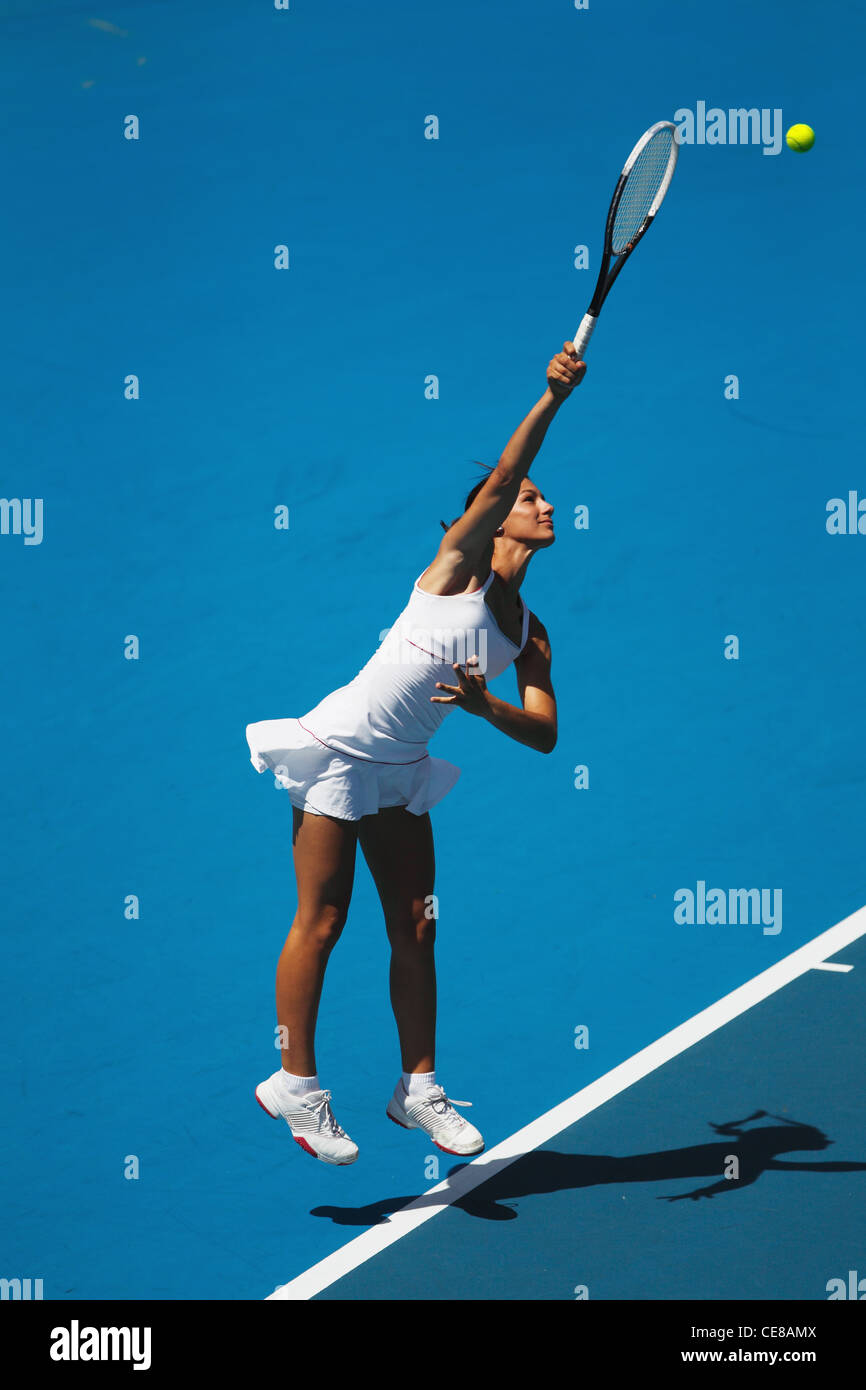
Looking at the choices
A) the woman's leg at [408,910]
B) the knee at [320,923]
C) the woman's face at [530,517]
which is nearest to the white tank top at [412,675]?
the woman's face at [530,517]

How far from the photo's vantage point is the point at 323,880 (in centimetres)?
685

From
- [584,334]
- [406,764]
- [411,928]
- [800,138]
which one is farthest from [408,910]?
[800,138]

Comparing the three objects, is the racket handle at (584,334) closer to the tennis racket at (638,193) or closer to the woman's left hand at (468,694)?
the tennis racket at (638,193)

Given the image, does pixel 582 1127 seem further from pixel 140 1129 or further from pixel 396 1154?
pixel 140 1129

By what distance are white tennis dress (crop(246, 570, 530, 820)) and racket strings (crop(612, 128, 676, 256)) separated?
1494 millimetres

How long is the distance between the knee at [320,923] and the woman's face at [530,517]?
5.77 feet

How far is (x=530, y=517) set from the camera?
6.73 meters

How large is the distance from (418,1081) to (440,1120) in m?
0.19

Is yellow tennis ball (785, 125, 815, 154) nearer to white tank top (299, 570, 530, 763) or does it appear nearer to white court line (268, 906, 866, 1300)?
white tank top (299, 570, 530, 763)

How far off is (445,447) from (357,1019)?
18.0ft

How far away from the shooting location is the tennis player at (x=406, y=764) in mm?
6621

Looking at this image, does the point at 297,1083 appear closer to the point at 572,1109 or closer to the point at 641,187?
the point at 572,1109

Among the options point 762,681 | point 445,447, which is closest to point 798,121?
point 445,447

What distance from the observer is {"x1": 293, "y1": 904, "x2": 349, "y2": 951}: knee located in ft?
22.6
